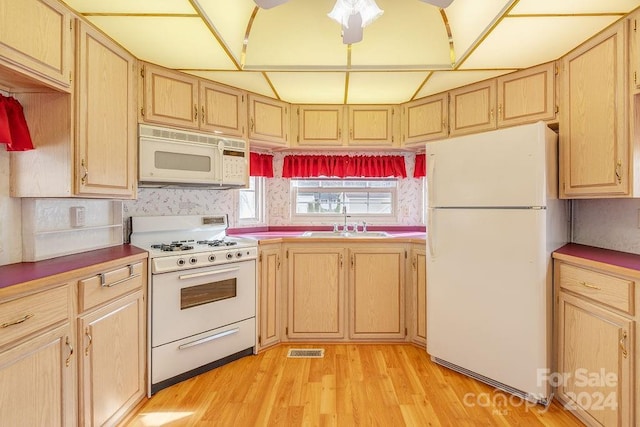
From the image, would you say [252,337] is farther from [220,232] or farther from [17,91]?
[17,91]

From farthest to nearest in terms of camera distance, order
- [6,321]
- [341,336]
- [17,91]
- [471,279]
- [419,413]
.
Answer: [341,336]
[471,279]
[419,413]
[17,91]
[6,321]

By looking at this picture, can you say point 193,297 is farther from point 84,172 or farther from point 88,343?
point 84,172

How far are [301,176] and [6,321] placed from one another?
2.49m

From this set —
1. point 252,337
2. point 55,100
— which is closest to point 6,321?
point 55,100

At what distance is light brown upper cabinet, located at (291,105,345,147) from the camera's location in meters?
3.04

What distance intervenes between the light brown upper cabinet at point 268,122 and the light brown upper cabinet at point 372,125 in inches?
23.6

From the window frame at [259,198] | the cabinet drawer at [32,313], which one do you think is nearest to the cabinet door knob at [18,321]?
the cabinet drawer at [32,313]

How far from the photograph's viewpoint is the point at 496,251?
2.06 meters

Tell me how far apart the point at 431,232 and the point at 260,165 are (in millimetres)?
1724

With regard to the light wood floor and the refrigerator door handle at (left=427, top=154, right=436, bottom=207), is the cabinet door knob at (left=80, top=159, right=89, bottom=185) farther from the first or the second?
the refrigerator door handle at (left=427, top=154, right=436, bottom=207)

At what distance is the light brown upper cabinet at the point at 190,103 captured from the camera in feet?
7.37

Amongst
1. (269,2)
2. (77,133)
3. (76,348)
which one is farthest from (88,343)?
(269,2)

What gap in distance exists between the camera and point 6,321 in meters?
1.17

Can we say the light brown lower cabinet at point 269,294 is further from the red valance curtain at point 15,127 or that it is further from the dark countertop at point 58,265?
the red valance curtain at point 15,127
